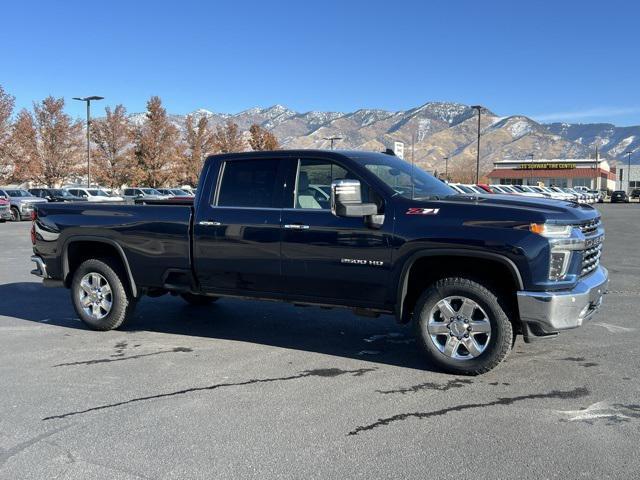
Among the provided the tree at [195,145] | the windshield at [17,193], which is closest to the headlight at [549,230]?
the windshield at [17,193]

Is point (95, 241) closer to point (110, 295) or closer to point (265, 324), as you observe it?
point (110, 295)

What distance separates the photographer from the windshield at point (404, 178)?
18.2 ft

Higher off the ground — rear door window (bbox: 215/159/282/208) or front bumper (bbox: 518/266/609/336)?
rear door window (bbox: 215/159/282/208)

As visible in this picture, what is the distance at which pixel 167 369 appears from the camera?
5.44 metres

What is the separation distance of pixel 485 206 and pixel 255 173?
236cm

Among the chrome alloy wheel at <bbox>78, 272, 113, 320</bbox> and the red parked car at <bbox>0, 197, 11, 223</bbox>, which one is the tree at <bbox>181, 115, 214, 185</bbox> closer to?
the red parked car at <bbox>0, 197, 11, 223</bbox>

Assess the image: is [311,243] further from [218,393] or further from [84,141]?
[84,141]

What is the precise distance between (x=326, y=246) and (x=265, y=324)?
2061mm

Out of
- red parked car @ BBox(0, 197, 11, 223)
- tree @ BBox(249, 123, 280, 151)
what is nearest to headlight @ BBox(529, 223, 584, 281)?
red parked car @ BBox(0, 197, 11, 223)

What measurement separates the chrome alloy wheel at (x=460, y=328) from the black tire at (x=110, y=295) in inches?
140

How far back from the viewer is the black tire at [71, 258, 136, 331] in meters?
6.78

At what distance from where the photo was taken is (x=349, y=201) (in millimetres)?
5066

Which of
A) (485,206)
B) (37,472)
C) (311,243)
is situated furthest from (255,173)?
(37,472)

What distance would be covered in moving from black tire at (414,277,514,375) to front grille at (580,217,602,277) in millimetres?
796
